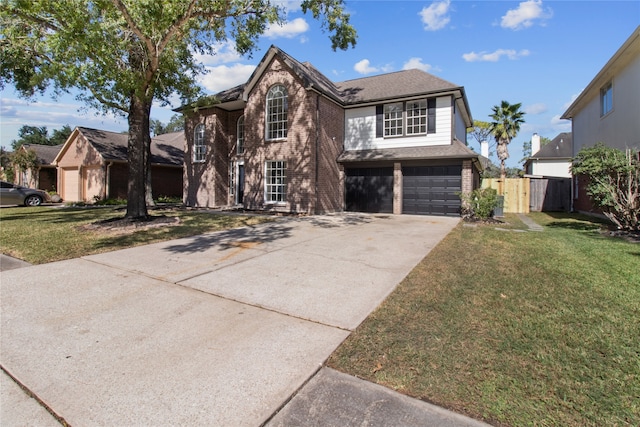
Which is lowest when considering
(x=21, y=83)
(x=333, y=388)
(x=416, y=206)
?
(x=333, y=388)

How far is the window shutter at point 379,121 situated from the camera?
52.2 ft

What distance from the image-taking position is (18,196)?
65.8 feet

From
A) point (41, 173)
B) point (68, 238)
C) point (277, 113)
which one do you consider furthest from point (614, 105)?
point (41, 173)

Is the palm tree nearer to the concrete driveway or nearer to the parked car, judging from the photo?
the concrete driveway

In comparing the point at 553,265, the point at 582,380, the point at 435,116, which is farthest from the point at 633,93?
the point at 582,380

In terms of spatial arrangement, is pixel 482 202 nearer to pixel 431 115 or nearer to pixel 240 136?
pixel 431 115

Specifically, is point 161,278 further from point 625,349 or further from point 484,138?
point 484,138

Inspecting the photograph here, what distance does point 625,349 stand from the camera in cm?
301

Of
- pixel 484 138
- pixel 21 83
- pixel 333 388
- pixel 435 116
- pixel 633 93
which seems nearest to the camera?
pixel 333 388

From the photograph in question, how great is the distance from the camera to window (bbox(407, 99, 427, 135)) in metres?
15.0

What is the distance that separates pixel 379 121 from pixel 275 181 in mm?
5916

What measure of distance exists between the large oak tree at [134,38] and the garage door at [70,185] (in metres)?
12.0

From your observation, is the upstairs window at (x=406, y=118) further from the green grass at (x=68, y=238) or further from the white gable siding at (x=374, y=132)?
the green grass at (x=68, y=238)

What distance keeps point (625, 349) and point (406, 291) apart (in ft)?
7.44
